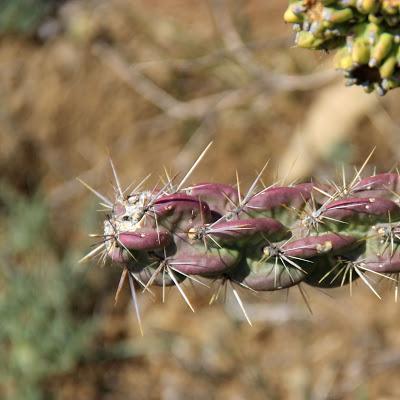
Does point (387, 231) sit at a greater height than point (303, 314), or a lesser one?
greater

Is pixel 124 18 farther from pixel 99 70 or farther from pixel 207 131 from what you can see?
pixel 207 131

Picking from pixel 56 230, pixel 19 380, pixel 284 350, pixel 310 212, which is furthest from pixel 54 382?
pixel 310 212

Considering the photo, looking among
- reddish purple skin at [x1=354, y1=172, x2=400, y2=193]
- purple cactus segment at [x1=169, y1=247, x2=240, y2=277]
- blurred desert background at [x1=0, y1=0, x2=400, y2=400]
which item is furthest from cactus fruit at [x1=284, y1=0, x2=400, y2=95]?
blurred desert background at [x1=0, y1=0, x2=400, y2=400]

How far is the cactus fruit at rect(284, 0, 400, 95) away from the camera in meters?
1.64

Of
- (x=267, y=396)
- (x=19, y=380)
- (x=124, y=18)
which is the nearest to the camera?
(x=267, y=396)

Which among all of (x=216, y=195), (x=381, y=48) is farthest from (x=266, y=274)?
(x=381, y=48)

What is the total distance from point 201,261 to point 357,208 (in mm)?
352

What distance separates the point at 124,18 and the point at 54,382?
231cm

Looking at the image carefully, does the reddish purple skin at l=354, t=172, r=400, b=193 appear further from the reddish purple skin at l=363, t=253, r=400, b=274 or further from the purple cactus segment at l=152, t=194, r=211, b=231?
the purple cactus segment at l=152, t=194, r=211, b=231

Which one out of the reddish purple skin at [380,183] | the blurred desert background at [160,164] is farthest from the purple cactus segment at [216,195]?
the blurred desert background at [160,164]

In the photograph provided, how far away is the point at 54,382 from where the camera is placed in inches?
159

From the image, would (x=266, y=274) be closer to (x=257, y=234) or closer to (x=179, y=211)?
(x=257, y=234)

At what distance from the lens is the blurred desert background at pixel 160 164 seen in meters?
3.90

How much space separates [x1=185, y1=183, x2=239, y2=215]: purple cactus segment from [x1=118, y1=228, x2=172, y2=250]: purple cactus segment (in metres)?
0.14
